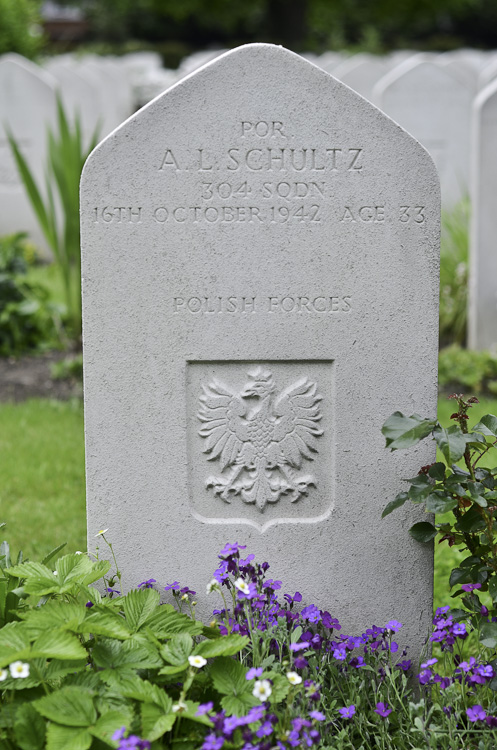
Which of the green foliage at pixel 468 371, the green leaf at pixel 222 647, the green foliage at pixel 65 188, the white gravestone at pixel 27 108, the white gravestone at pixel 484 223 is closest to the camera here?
the green leaf at pixel 222 647

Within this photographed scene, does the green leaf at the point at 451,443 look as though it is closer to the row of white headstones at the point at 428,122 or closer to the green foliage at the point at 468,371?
the green foliage at the point at 468,371

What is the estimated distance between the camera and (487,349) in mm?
6105

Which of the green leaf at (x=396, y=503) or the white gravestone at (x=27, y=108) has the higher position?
the white gravestone at (x=27, y=108)

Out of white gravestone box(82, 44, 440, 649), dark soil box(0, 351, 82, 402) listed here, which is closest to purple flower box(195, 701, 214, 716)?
white gravestone box(82, 44, 440, 649)

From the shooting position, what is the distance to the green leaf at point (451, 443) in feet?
6.77

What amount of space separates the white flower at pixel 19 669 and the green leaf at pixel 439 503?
3.50 feet

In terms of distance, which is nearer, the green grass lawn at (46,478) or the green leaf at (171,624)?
the green leaf at (171,624)

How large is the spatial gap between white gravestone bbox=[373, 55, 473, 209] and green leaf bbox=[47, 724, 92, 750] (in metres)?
7.32

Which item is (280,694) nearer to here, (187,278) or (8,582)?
(8,582)

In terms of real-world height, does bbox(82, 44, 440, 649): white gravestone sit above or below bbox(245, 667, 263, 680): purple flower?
above

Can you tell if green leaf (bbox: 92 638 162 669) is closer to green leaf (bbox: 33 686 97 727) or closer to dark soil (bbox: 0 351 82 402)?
green leaf (bbox: 33 686 97 727)

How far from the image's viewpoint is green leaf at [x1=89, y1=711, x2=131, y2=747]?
1.73 m

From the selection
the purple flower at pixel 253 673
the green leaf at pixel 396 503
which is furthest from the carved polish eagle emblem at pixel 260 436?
the purple flower at pixel 253 673

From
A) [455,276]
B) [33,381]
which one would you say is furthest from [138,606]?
[455,276]
